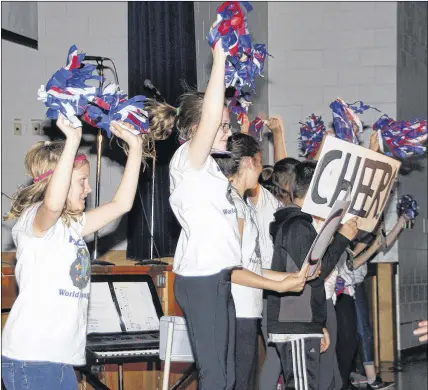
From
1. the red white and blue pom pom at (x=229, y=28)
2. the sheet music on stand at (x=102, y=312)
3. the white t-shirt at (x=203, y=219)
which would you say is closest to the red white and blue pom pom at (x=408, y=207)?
the sheet music on stand at (x=102, y=312)

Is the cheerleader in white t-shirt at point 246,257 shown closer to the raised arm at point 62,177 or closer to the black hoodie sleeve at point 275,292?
the black hoodie sleeve at point 275,292

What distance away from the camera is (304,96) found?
7.80 metres

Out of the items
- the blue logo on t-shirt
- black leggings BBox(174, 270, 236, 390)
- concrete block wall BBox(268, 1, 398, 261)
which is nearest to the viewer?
the blue logo on t-shirt

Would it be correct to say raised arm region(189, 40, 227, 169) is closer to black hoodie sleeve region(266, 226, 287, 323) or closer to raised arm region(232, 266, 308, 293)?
raised arm region(232, 266, 308, 293)

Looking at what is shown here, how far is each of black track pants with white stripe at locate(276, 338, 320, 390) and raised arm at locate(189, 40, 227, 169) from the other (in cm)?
112

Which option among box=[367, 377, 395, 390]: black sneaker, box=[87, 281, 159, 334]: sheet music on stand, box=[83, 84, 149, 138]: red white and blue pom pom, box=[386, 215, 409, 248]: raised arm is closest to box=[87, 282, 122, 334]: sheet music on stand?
box=[87, 281, 159, 334]: sheet music on stand

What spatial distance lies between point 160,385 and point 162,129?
143 cm

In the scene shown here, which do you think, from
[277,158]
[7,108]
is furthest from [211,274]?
[7,108]

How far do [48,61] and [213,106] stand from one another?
3424mm

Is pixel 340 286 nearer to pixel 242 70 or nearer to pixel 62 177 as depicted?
pixel 242 70

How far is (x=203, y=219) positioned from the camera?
304cm

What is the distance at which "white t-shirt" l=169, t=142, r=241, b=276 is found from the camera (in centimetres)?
300

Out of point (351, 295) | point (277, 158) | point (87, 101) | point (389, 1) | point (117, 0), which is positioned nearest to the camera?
point (87, 101)

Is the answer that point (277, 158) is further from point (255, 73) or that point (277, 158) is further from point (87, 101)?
point (87, 101)
